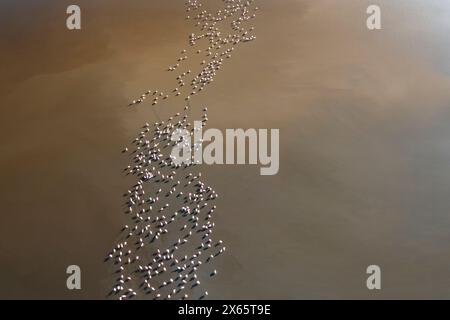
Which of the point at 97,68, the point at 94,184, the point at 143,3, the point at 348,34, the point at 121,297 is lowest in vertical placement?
the point at 121,297

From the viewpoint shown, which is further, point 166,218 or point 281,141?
point 281,141

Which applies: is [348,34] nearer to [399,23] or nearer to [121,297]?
[399,23]

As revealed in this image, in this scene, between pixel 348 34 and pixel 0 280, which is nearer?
pixel 0 280

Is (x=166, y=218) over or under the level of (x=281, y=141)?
under

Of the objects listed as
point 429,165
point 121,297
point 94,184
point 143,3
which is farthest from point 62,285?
→ point 429,165
